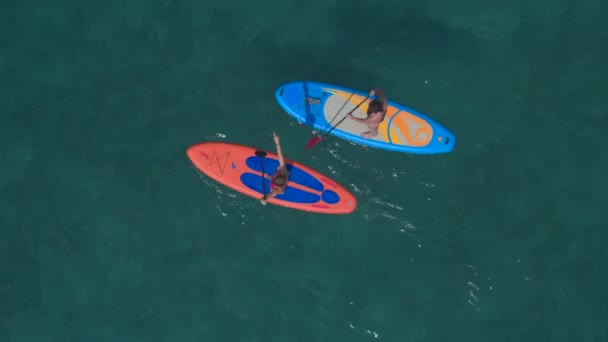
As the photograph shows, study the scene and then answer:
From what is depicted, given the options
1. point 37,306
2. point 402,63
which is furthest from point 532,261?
point 37,306

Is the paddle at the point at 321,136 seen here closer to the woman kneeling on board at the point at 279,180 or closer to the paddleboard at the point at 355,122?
the paddleboard at the point at 355,122

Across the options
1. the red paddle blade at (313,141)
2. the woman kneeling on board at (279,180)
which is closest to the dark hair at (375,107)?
the red paddle blade at (313,141)

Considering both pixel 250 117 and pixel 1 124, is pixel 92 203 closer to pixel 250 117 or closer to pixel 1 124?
pixel 1 124

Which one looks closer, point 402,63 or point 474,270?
point 474,270

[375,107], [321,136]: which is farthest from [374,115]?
[321,136]

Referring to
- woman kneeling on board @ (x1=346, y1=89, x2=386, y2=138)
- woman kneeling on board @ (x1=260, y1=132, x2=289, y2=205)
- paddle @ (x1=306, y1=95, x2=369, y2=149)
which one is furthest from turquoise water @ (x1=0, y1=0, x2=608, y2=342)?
woman kneeling on board @ (x1=260, y1=132, x2=289, y2=205)

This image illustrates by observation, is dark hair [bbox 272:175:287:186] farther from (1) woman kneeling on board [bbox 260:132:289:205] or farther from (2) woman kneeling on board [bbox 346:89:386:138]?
(2) woman kneeling on board [bbox 346:89:386:138]

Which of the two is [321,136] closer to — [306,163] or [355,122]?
[306,163]
